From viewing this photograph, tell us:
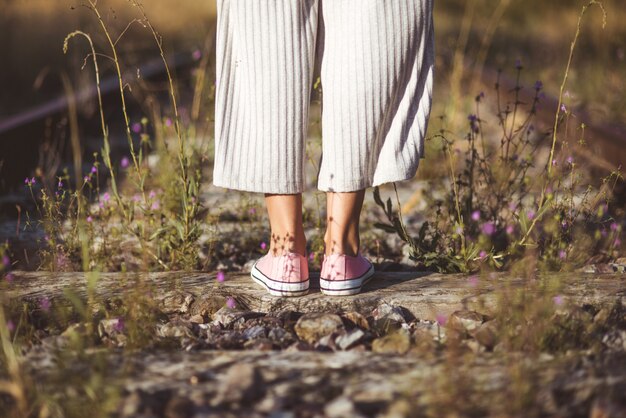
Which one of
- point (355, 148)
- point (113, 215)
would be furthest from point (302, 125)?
point (113, 215)

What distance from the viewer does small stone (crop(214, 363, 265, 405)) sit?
5.56 feet

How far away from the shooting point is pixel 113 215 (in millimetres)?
3311

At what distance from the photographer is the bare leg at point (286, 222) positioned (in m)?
2.47

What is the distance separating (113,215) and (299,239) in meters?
1.11

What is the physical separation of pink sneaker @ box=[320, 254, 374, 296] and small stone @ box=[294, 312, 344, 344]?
20cm

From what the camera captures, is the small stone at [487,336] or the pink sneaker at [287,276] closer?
the small stone at [487,336]

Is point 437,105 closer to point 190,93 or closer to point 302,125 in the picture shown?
point 190,93

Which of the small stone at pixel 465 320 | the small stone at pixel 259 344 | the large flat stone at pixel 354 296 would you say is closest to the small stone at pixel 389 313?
the large flat stone at pixel 354 296

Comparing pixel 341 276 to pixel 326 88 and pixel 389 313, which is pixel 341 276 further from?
pixel 326 88

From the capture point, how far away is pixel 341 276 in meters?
2.43

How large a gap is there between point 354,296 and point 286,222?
11.7 inches

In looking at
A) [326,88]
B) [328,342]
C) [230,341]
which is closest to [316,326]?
[328,342]

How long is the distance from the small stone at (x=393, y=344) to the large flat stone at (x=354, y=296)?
1.00ft

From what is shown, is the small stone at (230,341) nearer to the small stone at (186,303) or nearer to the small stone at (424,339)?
the small stone at (186,303)
